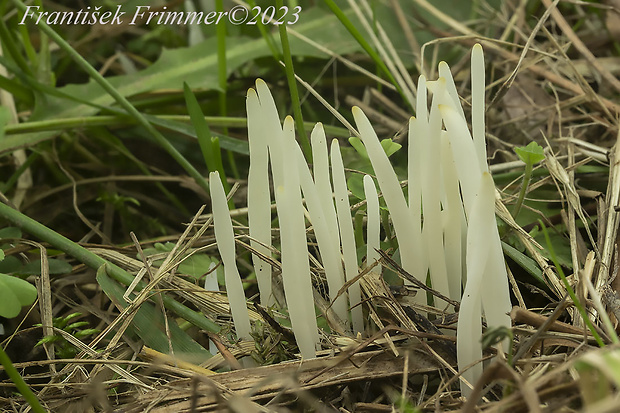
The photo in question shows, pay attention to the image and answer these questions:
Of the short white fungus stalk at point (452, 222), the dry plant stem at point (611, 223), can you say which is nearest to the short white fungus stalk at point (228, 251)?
the short white fungus stalk at point (452, 222)

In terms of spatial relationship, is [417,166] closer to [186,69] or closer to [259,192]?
[259,192]

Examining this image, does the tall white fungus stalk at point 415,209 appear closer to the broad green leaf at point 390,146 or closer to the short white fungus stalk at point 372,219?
the short white fungus stalk at point 372,219

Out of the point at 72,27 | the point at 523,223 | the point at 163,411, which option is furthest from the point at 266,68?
the point at 163,411

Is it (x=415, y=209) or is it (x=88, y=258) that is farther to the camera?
(x=88, y=258)

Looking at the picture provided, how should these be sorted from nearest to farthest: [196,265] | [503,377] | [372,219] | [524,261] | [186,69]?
[503,377] → [372,219] → [524,261] → [196,265] → [186,69]

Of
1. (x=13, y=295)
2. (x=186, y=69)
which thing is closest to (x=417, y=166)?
(x=13, y=295)
